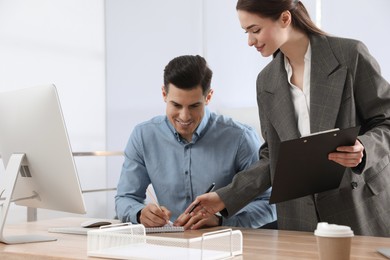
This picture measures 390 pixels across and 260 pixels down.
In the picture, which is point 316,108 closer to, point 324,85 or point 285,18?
point 324,85

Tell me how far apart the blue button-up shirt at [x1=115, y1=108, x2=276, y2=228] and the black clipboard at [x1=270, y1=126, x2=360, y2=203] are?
19.8 inches

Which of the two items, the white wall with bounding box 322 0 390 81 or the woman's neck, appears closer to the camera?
the woman's neck

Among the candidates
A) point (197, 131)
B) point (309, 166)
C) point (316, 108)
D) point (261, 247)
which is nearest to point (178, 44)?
point (197, 131)

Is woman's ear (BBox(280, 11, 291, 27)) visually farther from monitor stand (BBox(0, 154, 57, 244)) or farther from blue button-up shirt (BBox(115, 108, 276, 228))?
monitor stand (BBox(0, 154, 57, 244))

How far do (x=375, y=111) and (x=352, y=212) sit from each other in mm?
328

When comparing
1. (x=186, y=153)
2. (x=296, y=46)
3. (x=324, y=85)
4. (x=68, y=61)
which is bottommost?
(x=186, y=153)

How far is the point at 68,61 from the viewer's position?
5.57 m

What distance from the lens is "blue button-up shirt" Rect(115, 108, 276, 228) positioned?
2.41 metres

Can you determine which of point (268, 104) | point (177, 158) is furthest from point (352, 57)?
point (177, 158)

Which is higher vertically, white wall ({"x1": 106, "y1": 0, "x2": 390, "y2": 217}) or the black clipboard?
white wall ({"x1": 106, "y1": 0, "x2": 390, "y2": 217})

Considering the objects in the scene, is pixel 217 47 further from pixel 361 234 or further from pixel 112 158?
pixel 361 234

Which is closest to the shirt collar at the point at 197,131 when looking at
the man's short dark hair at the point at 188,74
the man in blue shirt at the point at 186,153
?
the man in blue shirt at the point at 186,153

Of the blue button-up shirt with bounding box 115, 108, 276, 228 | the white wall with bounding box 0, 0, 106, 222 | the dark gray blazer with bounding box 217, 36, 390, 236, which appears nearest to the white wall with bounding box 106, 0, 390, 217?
the white wall with bounding box 0, 0, 106, 222

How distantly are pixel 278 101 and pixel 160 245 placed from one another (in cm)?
73
